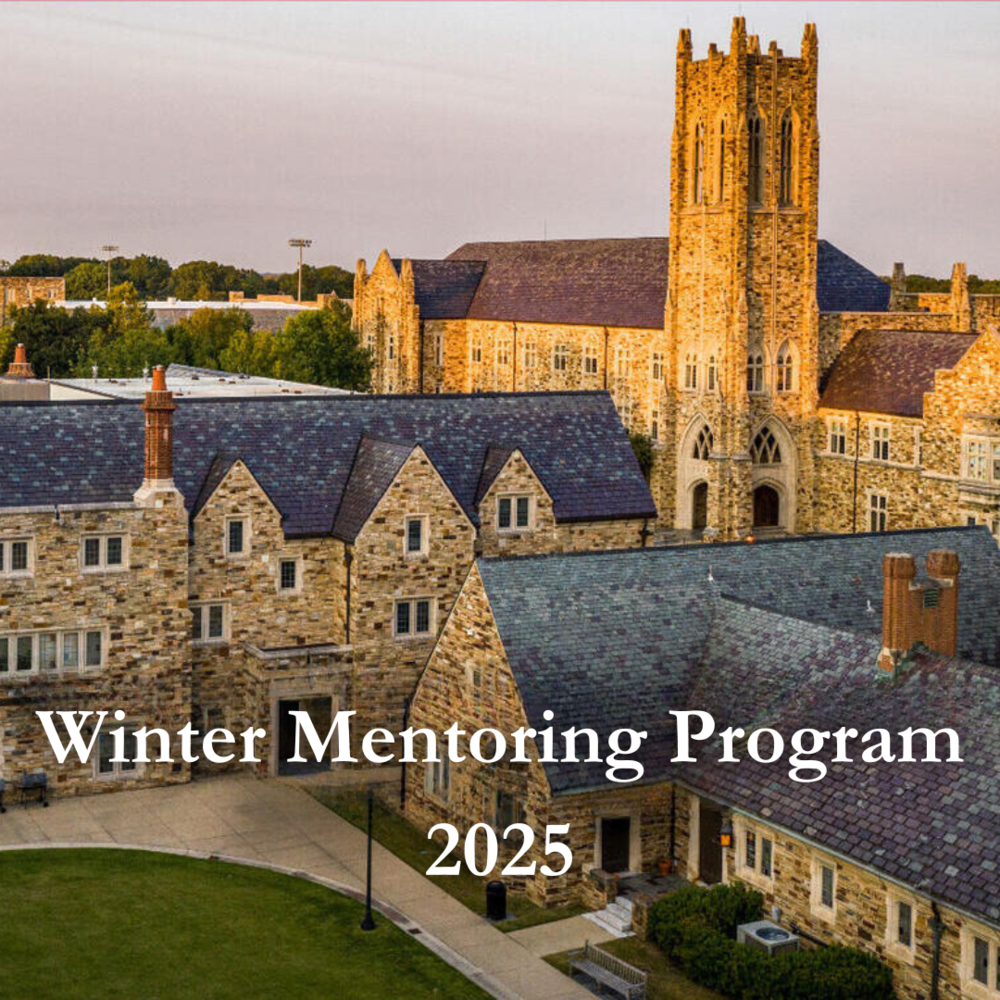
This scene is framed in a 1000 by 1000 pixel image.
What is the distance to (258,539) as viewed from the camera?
1703 inches

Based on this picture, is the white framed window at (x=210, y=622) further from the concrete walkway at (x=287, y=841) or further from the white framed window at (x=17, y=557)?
the white framed window at (x=17, y=557)

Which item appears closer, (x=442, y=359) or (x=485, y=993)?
(x=485, y=993)

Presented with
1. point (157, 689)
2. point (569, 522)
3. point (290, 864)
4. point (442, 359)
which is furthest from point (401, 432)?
point (442, 359)

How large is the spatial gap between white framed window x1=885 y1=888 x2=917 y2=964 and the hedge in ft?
1.36

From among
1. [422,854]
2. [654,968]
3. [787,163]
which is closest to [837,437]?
[787,163]

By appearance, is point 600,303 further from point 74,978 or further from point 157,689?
point 74,978

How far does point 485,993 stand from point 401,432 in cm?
2144

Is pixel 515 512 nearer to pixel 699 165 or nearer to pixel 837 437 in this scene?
pixel 837 437

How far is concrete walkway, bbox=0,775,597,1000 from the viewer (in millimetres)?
30234

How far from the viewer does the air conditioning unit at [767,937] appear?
29141 mm

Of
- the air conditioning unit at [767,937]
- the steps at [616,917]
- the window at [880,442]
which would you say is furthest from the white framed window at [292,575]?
the window at [880,442]

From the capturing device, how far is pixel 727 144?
75250mm

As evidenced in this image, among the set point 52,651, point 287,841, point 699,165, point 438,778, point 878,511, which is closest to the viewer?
point 287,841

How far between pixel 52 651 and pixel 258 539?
6157 millimetres
